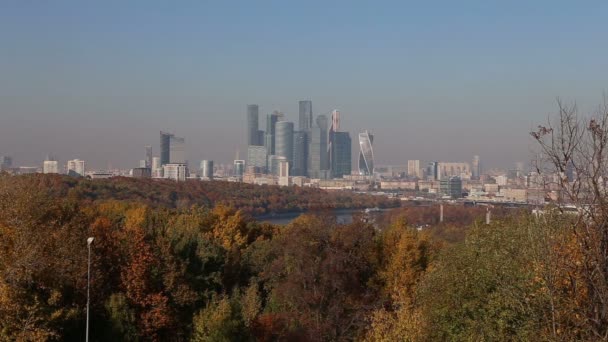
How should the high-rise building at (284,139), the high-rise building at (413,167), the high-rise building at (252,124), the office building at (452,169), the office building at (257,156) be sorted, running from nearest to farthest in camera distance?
the office building at (452,169), the high-rise building at (284,139), the office building at (257,156), the high-rise building at (413,167), the high-rise building at (252,124)

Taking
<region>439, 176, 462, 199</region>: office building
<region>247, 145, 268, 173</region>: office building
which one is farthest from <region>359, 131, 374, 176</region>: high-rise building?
<region>439, 176, 462, 199</region>: office building

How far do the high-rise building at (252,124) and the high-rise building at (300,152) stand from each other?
742 inches

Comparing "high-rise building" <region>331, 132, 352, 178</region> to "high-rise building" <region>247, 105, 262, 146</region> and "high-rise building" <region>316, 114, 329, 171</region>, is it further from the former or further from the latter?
"high-rise building" <region>247, 105, 262, 146</region>

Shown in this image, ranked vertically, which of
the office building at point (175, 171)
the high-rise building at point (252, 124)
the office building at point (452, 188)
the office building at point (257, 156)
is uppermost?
the high-rise building at point (252, 124)

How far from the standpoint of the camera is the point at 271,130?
177500 mm

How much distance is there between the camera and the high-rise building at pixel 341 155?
531 feet

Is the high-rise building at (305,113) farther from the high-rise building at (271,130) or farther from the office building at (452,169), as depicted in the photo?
the office building at (452,169)

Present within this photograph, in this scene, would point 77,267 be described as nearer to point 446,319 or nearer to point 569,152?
point 446,319

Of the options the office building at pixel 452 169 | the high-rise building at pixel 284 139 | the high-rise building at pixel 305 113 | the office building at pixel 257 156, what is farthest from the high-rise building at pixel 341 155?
the high-rise building at pixel 305 113

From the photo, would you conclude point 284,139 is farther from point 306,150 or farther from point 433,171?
point 433,171

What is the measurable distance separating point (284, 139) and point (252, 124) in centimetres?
2272

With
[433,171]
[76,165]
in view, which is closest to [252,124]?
[433,171]

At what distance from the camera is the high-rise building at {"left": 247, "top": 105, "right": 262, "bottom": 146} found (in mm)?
185625

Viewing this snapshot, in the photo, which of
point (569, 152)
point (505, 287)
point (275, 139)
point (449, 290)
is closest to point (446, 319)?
point (449, 290)
